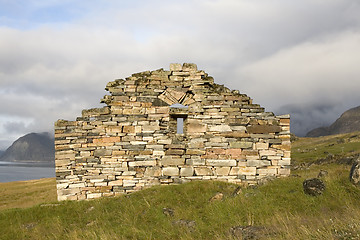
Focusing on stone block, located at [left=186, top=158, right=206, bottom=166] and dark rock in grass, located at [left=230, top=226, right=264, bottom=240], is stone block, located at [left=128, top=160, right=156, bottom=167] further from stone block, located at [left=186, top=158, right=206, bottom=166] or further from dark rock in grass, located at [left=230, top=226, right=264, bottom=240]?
dark rock in grass, located at [left=230, top=226, right=264, bottom=240]

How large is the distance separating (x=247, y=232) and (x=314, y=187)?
3.07m

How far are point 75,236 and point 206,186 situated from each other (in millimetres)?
4393

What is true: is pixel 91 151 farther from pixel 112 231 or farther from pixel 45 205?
pixel 112 231

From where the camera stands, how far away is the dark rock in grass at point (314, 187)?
670cm

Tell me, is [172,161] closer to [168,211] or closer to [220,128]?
[220,128]

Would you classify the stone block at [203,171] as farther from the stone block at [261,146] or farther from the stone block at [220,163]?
the stone block at [261,146]

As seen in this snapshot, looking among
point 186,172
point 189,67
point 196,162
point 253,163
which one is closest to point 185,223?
point 186,172

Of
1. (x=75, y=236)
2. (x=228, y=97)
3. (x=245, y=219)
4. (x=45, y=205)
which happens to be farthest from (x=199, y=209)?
(x=45, y=205)

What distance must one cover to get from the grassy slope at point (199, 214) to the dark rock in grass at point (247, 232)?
0.16m

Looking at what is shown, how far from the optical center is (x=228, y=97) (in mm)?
9656

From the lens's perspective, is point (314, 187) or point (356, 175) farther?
point (314, 187)

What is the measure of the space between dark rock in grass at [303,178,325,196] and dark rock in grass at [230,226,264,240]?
8.48 ft

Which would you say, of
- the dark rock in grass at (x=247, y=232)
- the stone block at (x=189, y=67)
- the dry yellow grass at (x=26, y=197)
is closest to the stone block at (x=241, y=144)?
the stone block at (x=189, y=67)

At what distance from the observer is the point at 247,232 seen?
4.81 m
